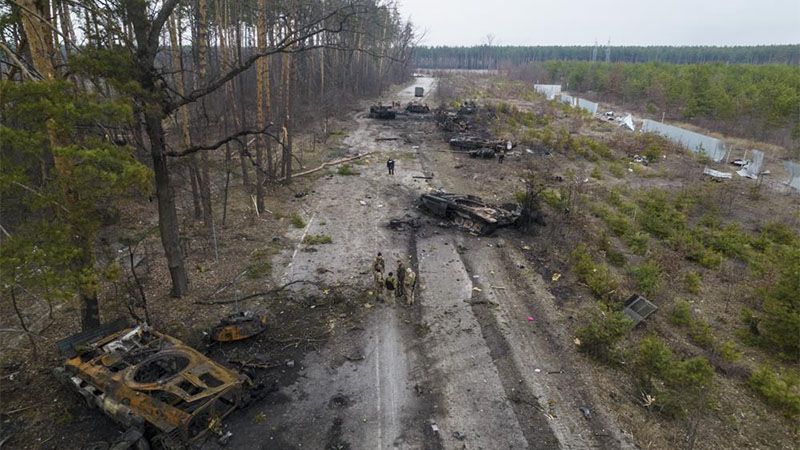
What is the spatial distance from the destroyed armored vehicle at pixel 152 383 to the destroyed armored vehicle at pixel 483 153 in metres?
19.4

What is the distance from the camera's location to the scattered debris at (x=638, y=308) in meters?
9.87

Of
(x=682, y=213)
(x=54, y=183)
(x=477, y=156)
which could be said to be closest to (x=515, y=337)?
(x=54, y=183)

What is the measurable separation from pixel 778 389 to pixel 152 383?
10.3 metres

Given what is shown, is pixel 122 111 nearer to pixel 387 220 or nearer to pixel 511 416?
pixel 511 416

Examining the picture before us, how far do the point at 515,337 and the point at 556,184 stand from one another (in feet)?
41.0

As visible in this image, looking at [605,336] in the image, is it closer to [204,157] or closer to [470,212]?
[470,212]

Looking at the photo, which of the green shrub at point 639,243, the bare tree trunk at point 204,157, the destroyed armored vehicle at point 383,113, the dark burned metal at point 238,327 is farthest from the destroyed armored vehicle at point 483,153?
the dark burned metal at point 238,327

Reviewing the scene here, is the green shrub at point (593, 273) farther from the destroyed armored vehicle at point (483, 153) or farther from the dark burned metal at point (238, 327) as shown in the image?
the destroyed armored vehicle at point (483, 153)

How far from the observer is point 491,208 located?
15508 millimetres

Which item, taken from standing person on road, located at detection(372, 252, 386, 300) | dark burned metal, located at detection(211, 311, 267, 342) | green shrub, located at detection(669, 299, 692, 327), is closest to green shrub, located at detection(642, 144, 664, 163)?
green shrub, located at detection(669, 299, 692, 327)

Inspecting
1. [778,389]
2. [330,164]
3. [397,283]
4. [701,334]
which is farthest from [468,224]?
[330,164]

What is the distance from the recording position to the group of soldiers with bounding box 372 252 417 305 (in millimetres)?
10602

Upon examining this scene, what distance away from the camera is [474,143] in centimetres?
2577

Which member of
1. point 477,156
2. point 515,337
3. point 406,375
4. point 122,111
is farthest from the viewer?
point 477,156
